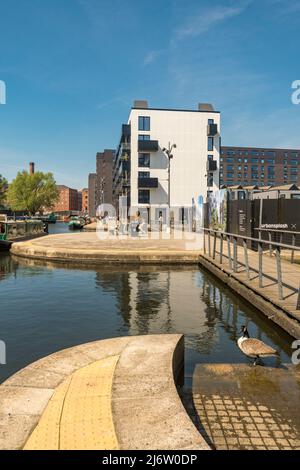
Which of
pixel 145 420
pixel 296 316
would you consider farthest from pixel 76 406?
pixel 296 316

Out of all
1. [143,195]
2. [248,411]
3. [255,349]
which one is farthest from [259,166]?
[248,411]

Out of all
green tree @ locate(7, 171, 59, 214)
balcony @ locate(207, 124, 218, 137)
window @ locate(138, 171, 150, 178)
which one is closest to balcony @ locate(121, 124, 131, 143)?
window @ locate(138, 171, 150, 178)

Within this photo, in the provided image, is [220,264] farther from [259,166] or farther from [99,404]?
[259,166]

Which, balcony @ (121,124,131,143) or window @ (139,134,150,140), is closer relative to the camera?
window @ (139,134,150,140)

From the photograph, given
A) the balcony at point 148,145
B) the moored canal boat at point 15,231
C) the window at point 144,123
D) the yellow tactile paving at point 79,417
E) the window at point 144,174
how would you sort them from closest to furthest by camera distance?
the yellow tactile paving at point 79,417, the moored canal boat at point 15,231, the balcony at point 148,145, the window at point 144,123, the window at point 144,174

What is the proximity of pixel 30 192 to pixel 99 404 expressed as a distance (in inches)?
4328

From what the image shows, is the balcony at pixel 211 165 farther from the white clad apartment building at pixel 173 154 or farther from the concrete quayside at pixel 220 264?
the concrete quayside at pixel 220 264

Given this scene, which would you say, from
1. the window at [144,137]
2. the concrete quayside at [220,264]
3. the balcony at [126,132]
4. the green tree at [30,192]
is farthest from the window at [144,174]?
the green tree at [30,192]

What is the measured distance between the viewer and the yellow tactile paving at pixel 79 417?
2.88 metres

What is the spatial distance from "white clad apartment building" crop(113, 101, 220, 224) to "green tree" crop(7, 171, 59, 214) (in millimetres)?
55099

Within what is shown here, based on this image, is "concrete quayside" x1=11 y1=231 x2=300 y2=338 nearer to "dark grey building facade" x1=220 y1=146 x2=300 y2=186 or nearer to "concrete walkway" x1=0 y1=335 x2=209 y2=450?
"concrete walkway" x1=0 y1=335 x2=209 y2=450

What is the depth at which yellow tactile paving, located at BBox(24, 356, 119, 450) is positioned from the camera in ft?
9.45

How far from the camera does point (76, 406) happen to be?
11.3ft
